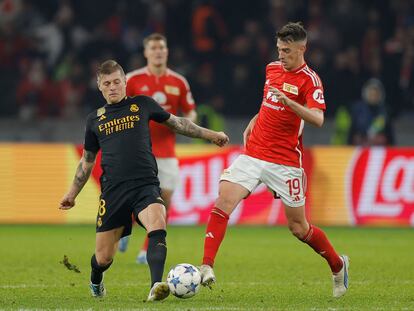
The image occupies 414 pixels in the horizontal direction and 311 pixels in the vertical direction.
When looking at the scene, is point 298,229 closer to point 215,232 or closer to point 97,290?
point 215,232

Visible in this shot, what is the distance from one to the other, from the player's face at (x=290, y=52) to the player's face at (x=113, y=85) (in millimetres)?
1306

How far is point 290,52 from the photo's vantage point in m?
8.77

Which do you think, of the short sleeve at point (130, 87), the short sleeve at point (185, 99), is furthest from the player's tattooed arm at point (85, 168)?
the short sleeve at point (185, 99)

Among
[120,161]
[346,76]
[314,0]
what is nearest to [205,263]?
[120,161]

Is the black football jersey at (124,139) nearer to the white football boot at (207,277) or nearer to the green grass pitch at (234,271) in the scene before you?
the white football boot at (207,277)

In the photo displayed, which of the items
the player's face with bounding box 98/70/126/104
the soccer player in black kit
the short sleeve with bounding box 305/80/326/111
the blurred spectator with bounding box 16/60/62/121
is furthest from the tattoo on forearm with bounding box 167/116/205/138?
the blurred spectator with bounding box 16/60/62/121

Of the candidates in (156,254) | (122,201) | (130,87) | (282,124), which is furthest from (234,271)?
(156,254)

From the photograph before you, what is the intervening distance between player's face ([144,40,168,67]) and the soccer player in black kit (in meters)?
3.39

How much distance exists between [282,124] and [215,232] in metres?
1.07

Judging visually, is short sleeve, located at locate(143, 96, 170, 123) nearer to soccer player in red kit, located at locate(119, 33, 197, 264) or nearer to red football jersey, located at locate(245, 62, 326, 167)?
red football jersey, located at locate(245, 62, 326, 167)

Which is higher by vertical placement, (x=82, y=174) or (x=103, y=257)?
(x=82, y=174)

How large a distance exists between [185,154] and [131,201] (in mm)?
9252

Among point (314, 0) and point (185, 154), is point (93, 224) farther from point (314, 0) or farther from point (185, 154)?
point (314, 0)

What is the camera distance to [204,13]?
2081 centimetres
